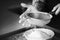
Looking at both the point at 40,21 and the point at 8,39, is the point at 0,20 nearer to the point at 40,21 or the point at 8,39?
the point at 8,39

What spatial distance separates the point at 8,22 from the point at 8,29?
4 cm

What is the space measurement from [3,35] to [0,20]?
74 mm

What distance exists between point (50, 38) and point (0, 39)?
8.0 inches

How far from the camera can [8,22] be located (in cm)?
52

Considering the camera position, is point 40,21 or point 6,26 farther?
point 6,26

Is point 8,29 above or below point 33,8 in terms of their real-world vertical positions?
below

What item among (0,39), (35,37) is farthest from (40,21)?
(0,39)

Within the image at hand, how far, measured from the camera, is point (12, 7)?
517mm

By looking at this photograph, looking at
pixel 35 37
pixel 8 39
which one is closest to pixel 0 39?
pixel 8 39

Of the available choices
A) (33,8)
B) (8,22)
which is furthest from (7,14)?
(33,8)

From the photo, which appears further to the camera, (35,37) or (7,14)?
(7,14)

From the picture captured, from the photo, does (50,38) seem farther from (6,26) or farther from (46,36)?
(6,26)

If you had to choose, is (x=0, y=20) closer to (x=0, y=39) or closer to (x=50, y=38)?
(x=0, y=39)

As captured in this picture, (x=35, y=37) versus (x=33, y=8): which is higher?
(x=33, y=8)
